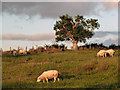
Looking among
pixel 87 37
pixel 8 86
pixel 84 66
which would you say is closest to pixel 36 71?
pixel 84 66

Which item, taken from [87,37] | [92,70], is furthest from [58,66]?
[87,37]

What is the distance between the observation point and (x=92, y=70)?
22.9m

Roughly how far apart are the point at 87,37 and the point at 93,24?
190 inches

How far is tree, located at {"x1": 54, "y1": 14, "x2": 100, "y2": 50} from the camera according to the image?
195 feet

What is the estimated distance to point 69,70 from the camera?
77.2 feet

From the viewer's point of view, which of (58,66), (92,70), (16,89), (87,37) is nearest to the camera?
(16,89)

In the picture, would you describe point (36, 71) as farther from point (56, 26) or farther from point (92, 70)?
point (56, 26)

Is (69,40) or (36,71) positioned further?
(69,40)

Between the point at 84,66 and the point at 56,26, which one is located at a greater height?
the point at 56,26

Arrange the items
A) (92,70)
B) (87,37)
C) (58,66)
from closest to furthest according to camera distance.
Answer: (92,70), (58,66), (87,37)

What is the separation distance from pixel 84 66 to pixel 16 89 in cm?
1194

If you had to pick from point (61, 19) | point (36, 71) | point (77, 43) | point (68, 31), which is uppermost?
point (61, 19)

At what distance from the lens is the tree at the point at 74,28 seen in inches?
2345

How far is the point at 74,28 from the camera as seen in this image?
61.7 meters
